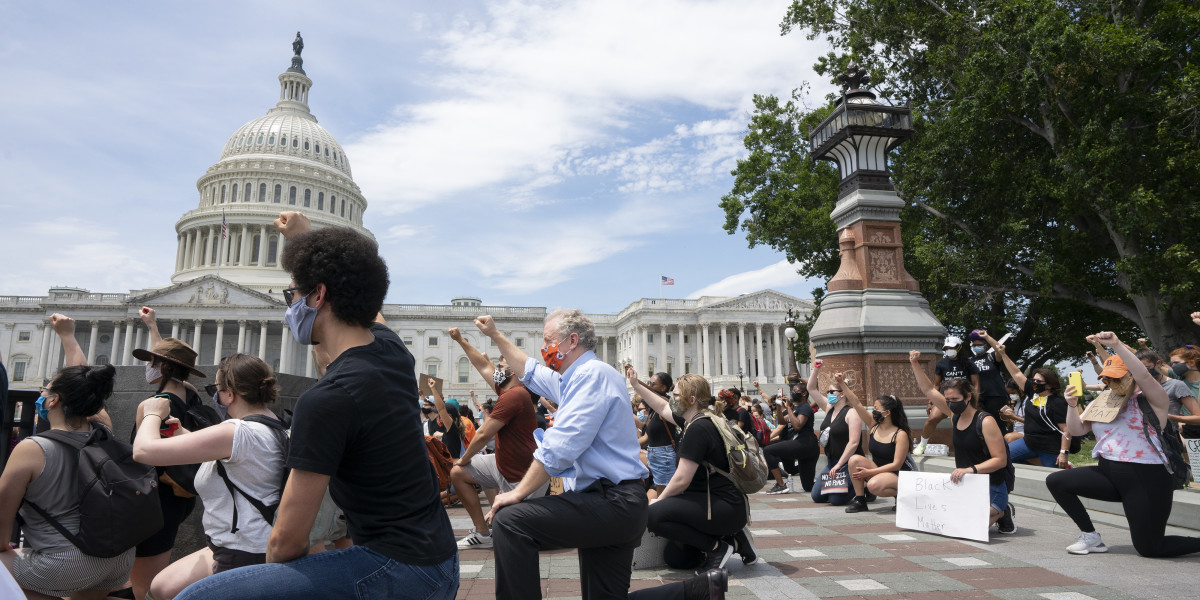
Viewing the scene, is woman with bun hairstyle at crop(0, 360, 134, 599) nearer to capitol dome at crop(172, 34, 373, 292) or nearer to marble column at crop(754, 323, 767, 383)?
capitol dome at crop(172, 34, 373, 292)

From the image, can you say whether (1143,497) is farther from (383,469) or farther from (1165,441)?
(383,469)

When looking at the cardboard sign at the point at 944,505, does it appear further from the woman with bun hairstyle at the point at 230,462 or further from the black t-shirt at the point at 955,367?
the woman with bun hairstyle at the point at 230,462

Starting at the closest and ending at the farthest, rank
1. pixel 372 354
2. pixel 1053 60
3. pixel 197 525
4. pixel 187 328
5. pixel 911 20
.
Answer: pixel 372 354
pixel 197 525
pixel 1053 60
pixel 911 20
pixel 187 328

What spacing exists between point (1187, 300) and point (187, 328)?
9207 centimetres

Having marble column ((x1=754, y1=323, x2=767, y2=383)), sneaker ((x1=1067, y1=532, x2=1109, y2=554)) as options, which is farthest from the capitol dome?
sneaker ((x1=1067, y1=532, x2=1109, y2=554))

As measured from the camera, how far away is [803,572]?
650 cm

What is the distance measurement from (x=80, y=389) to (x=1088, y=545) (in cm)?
848

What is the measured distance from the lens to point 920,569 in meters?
6.54

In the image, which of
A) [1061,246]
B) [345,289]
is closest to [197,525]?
[345,289]

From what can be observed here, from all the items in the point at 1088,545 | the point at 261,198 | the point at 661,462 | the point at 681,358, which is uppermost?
the point at 261,198

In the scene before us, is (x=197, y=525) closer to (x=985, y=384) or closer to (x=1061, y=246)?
(x=985, y=384)

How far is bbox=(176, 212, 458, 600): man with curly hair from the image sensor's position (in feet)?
7.91

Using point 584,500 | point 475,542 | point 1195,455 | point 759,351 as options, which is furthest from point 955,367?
point 759,351

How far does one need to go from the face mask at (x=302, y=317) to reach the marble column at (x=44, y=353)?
101163mm
